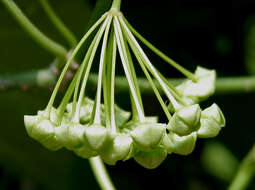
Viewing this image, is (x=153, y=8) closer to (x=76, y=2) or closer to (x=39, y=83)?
(x=76, y=2)

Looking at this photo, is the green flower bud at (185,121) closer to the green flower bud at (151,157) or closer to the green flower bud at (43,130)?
the green flower bud at (151,157)

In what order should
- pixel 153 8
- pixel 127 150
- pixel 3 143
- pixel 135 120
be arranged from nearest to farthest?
1. pixel 127 150
2. pixel 135 120
3. pixel 153 8
4. pixel 3 143

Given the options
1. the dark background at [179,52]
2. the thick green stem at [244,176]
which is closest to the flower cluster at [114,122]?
the thick green stem at [244,176]

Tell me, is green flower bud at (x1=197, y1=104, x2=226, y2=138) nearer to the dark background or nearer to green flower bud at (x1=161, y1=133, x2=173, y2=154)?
green flower bud at (x1=161, y1=133, x2=173, y2=154)

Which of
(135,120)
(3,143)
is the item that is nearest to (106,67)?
(135,120)

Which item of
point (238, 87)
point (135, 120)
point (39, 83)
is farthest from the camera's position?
point (238, 87)

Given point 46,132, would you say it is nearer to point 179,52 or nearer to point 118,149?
point 118,149

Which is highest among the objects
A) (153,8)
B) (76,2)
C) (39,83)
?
(76,2)
